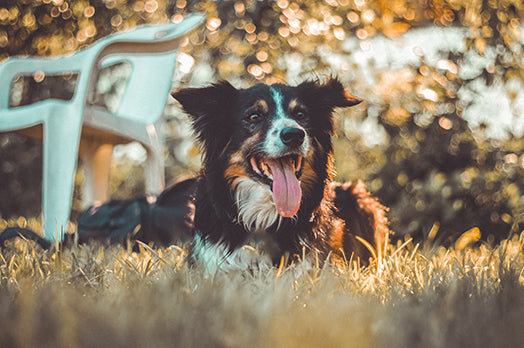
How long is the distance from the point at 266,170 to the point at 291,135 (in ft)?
0.84

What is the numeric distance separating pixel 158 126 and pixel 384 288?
2.95 meters

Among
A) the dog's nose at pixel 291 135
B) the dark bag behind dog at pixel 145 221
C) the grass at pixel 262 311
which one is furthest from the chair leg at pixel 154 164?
the grass at pixel 262 311

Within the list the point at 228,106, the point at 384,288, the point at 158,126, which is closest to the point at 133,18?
the point at 158,126

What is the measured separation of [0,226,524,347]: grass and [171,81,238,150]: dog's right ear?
2.84ft

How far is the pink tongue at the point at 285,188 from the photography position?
212cm

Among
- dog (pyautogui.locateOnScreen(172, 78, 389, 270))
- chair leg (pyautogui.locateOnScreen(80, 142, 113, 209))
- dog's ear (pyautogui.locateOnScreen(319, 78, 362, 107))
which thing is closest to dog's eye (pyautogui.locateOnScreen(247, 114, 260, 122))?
dog (pyautogui.locateOnScreen(172, 78, 389, 270))

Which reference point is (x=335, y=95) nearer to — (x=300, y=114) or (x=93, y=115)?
(x=300, y=114)

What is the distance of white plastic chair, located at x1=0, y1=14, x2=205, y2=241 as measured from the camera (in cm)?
306

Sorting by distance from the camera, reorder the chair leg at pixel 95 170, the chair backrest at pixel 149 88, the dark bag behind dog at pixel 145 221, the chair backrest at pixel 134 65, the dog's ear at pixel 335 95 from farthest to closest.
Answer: the chair backrest at pixel 149 88, the chair leg at pixel 95 170, the chair backrest at pixel 134 65, the dark bag behind dog at pixel 145 221, the dog's ear at pixel 335 95

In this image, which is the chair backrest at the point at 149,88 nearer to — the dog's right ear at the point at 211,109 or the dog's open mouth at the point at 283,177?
the dog's right ear at the point at 211,109

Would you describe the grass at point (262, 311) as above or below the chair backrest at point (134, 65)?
below

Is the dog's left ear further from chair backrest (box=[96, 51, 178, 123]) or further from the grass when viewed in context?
chair backrest (box=[96, 51, 178, 123])

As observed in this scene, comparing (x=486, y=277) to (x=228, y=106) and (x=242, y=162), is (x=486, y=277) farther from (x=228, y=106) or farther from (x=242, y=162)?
(x=228, y=106)

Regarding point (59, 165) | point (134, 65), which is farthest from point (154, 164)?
point (134, 65)
